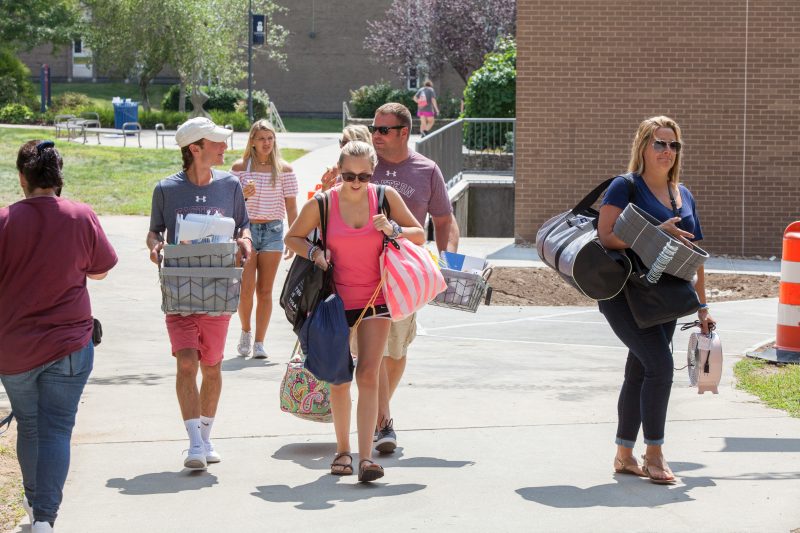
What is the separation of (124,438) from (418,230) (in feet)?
7.18

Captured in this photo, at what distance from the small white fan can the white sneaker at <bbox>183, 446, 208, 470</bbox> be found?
261 centimetres

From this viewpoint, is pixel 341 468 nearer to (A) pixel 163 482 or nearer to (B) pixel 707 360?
(A) pixel 163 482

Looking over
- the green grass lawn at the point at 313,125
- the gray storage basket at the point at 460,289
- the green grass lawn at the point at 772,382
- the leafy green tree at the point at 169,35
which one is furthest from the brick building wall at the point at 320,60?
the gray storage basket at the point at 460,289

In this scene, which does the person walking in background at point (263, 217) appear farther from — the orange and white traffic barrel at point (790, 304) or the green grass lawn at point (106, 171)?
the green grass lawn at point (106, 171)

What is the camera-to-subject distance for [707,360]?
688cm

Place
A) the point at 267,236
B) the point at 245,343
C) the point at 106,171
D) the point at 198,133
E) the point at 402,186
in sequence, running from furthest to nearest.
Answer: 1. the point at 106,171
2. the point at 245,343
3. the point at 267,236
4. the point at 402,186
5. the point at 198,133

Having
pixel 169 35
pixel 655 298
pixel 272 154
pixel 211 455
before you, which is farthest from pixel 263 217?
pixel 169 35

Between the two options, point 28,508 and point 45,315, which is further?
point 28,508

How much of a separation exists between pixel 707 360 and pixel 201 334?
264 centimetres

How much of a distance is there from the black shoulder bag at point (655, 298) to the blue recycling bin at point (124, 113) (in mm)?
34142

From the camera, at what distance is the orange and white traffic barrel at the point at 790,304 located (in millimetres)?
10016

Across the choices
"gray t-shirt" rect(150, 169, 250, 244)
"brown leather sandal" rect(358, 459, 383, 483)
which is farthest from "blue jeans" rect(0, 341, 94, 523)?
"brown leather sandal" rect(358, 459, 383, 483)

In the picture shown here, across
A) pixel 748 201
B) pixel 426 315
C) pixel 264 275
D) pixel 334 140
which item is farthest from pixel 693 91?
pixel 334 140

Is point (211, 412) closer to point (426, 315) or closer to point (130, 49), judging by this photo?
point (426, 315)
